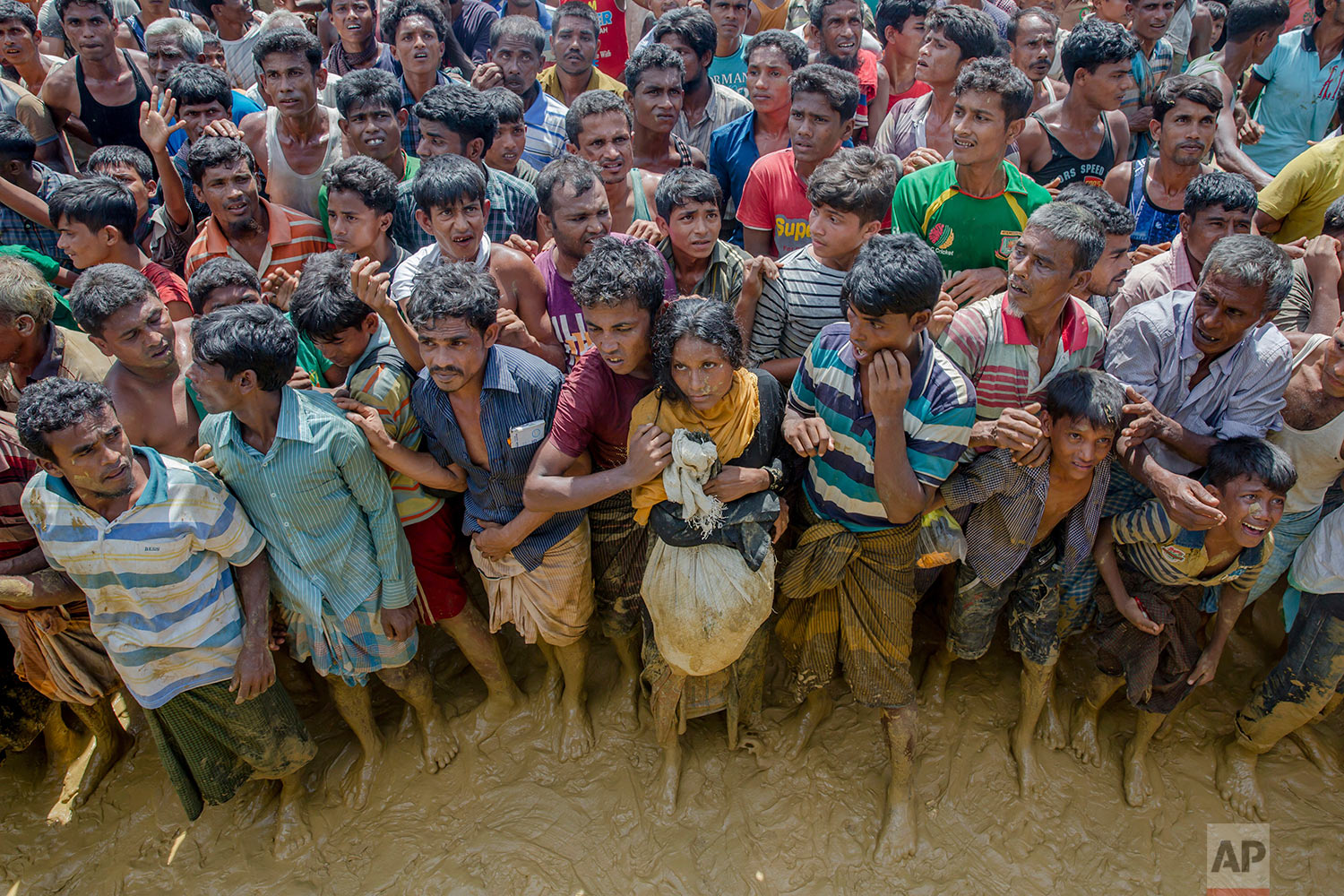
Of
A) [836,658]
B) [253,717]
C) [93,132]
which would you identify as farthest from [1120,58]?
[93,132]

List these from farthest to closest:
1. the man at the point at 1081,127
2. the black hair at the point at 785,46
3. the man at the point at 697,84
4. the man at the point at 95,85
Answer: the man at the point at 697,84 < the man at the point at 95,85 < the black hair at the point at 785,46 < the man at the point at 1081,127

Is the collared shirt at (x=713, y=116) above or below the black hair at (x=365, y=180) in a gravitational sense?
below

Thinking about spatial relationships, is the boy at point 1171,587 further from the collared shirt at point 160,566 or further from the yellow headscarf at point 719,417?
the collared shirt at point 160,566

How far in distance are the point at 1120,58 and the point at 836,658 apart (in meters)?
3.27

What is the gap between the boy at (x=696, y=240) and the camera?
3441mm

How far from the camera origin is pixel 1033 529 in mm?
3193

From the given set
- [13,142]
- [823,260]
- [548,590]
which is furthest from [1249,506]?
[13,142]

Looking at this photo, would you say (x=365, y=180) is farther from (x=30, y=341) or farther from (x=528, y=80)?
(x=528, y=80)

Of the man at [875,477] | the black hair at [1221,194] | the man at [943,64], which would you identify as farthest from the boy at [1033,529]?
the man at [943,64]

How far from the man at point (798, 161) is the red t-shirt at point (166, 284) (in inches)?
101

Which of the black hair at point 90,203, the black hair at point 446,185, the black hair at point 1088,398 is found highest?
the black hair at point 90,203

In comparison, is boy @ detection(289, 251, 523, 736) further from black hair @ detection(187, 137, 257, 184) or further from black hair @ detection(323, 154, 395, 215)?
black hair @ detection(187, 137, 257, 184)

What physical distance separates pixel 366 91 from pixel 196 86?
3.12ft

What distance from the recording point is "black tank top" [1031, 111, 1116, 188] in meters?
4.41
